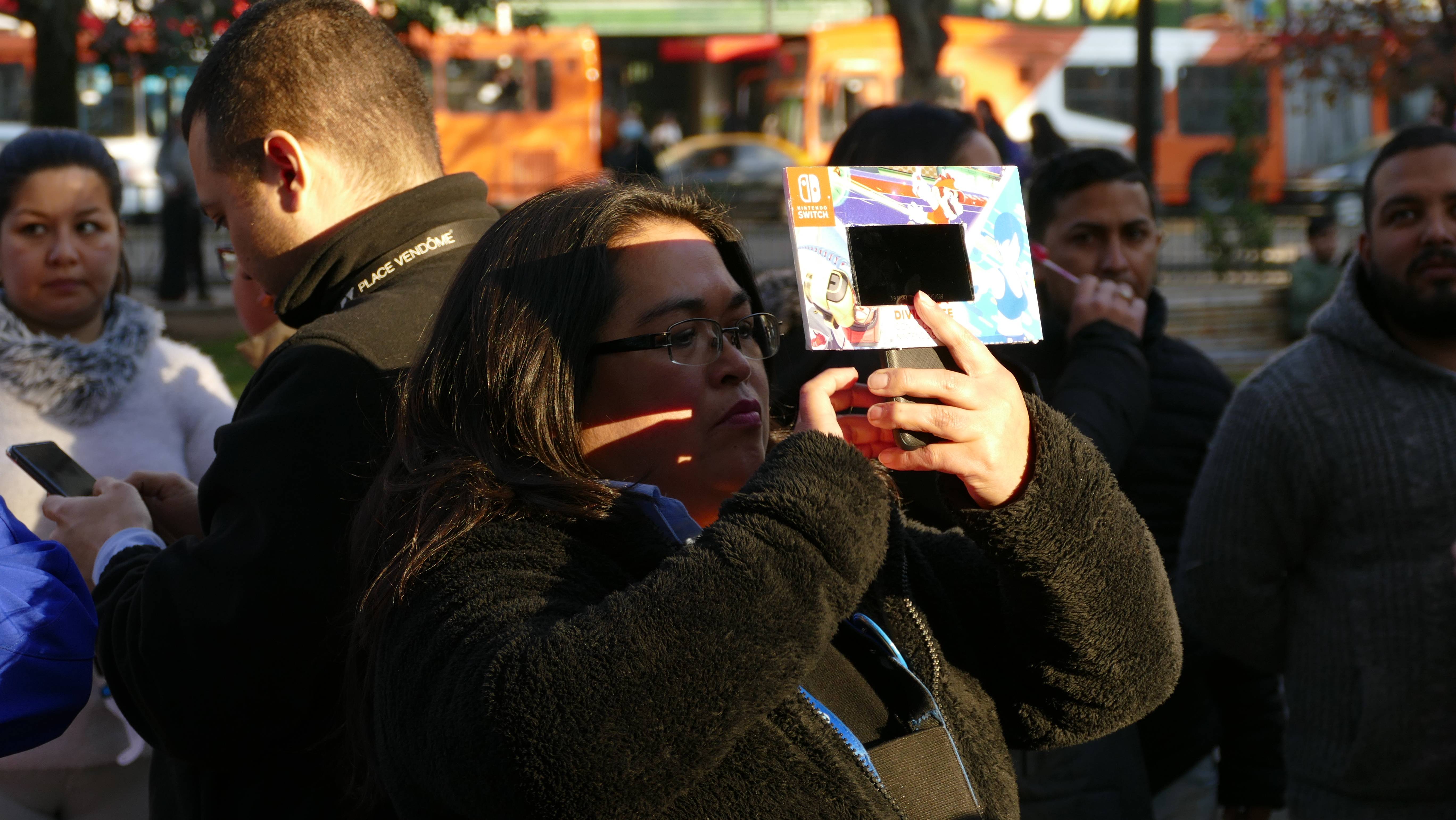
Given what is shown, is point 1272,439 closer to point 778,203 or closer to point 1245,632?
point 1245,632

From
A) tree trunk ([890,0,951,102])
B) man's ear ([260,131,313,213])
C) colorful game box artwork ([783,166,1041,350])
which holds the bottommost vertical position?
colorful game box artwork ([783,166,1041,350])

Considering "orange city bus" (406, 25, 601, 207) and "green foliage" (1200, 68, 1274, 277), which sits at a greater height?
"orange city bus" (406, 25, 601, 207)

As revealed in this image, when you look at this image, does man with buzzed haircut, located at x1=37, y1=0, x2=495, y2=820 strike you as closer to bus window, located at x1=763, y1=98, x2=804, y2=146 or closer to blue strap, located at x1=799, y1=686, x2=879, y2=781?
blue strap, located at x1=799, y1=686, x2=879, y2=781

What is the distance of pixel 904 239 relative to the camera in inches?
66.4

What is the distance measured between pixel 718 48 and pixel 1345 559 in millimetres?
25501

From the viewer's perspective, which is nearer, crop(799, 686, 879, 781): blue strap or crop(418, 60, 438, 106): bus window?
crop(799, 686, 879, 781): blue strap

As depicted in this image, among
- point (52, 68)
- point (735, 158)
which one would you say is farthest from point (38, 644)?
point (735, 158)

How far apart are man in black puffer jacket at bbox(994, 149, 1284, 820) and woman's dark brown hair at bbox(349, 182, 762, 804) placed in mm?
1363

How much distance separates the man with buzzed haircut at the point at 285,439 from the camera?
1.95 meters

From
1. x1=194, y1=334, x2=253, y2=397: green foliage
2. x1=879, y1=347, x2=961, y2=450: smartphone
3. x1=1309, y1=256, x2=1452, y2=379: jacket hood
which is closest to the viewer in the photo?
x1=879, y1=347, x2=961, y2=450: smartphone

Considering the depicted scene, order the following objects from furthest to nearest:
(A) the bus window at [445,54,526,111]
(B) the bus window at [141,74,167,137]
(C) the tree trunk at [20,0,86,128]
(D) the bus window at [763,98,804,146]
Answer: (D) the bus window at [763,98,804,146], (A) the bus window at [445,54,526,111], (B) the bus window at [141,74,167,137], (C) the tree trunk at [20,0,86,128]

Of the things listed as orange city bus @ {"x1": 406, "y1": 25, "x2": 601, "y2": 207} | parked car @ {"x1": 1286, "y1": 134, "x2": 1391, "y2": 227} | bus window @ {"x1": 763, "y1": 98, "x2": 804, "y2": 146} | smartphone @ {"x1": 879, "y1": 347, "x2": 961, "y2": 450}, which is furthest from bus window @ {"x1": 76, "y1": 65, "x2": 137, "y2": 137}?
smartphone @ {"x1": 879, "y1": 347, "x2": 961, "y2": 450}

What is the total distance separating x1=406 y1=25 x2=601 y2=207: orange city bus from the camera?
23.5 metres

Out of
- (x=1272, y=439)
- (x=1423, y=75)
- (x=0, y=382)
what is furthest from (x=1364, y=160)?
(x=0, y=382)
